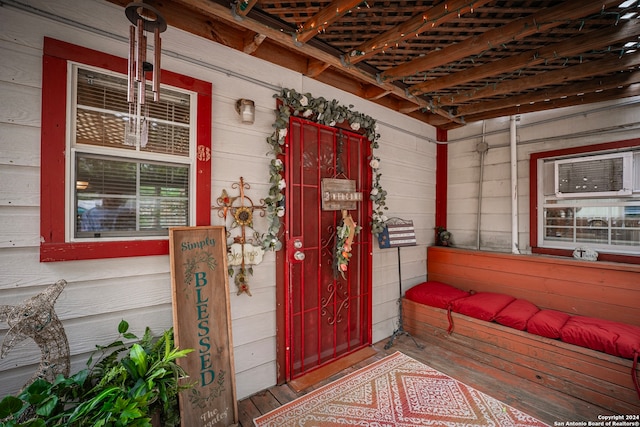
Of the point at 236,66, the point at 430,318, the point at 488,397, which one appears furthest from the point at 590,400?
the point at 236,66

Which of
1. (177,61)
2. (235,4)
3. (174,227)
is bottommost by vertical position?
(174,227)

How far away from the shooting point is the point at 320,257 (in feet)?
8.55

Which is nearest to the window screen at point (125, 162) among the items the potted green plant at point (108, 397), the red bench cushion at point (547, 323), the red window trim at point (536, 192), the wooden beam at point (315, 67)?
the potted green plant at point (108, 397)

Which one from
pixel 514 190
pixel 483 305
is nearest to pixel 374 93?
pixel 514 190

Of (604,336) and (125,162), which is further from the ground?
(125,162)

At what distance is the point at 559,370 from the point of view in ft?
7.36

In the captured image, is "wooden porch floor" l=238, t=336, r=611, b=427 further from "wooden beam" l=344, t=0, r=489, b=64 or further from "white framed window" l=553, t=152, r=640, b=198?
"wooden beam" l=344, t=0, r=489, b=64

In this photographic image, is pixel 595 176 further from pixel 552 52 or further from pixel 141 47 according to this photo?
pixel 141 47

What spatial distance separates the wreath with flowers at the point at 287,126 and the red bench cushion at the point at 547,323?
5.41ft

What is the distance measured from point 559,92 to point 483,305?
231 centimetres

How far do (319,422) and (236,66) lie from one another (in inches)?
109

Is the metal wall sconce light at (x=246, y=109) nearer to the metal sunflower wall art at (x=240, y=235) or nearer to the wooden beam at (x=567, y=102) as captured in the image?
the metal sunflower wall art at (x=240, y=235)

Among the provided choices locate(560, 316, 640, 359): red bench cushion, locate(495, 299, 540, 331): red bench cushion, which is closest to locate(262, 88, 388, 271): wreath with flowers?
locate(495, 299, 540, 331): red bench cushion

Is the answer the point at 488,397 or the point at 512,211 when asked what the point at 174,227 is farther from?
the point at 512,211
